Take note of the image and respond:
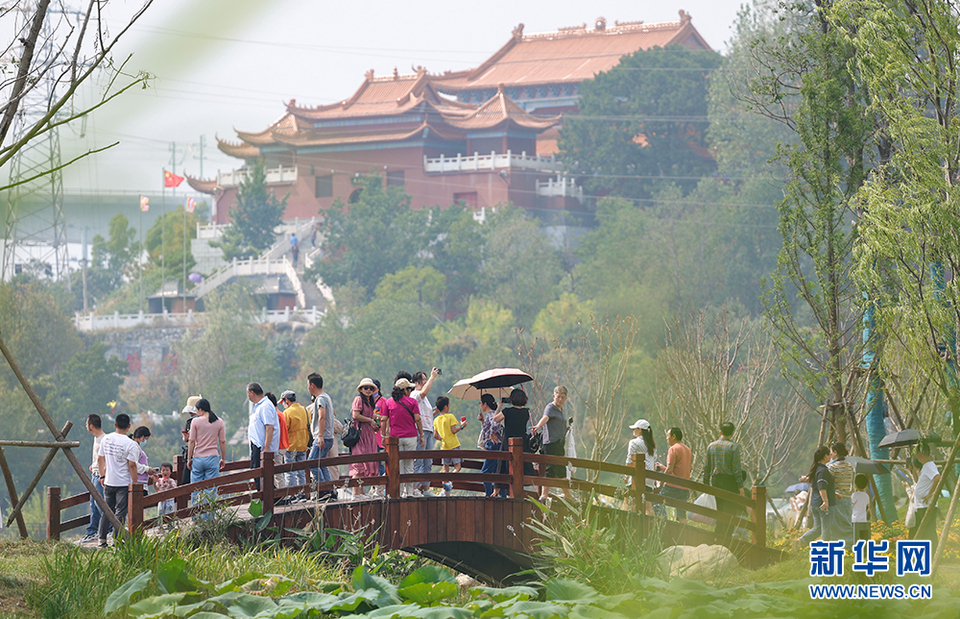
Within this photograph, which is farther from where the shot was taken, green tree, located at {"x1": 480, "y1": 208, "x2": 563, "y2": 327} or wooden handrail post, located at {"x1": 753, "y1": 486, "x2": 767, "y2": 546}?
green tree, located at {"x1": 480, "y1": 208, "x2": 563, "y2": 327}

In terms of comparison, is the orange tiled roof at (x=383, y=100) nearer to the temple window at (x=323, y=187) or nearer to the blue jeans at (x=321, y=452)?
the temple window at (x=323, y=187)

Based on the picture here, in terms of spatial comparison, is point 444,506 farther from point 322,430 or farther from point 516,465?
point 322,430

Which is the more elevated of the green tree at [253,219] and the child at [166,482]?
the green tree at [253,219]

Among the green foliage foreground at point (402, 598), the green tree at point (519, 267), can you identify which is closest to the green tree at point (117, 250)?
the green tree at point (519, 267)

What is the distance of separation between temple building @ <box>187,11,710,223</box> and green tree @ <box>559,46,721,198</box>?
56.4 inches

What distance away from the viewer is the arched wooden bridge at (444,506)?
22.3 feet

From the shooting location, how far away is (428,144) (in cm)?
4328

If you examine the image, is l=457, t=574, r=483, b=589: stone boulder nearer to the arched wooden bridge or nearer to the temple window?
the arched wooden bridge

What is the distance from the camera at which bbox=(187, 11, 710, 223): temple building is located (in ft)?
139

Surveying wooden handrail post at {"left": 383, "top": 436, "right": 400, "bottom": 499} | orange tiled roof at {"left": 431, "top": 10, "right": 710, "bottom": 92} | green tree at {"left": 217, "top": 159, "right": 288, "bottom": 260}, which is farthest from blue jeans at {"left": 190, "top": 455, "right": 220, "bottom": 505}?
orange tiled roof at {"left": 431, "top": 10, "right": 710, "bottom": 92}

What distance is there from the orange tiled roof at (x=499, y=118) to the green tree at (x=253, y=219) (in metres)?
8.19

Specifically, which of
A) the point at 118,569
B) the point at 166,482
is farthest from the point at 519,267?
the point at 118,569

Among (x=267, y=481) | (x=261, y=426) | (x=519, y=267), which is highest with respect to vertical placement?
(x=519, y=267)

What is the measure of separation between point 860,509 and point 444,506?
3.13 metres
